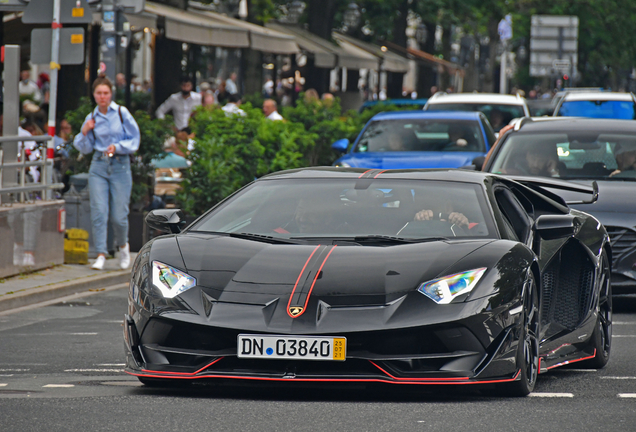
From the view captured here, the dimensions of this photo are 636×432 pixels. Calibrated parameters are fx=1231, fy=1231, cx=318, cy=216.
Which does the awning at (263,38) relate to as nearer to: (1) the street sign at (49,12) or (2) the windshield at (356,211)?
(1) the street sign at (49,12)

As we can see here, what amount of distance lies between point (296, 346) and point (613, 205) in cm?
532

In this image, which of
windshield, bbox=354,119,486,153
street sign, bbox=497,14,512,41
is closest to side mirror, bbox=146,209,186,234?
windshield, bbox=354,119,486,153

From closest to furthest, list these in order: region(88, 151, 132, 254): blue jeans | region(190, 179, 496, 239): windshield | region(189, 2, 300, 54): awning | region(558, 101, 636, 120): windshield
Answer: region(190, 179, 496, 239): windshield → region(88, 151, 132, 254): blue jeans → region(558, 101, 636, 120): windshield → region(189, 2, 300, 54): awning

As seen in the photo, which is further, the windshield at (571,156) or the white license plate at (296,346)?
the windshield at (571,156)

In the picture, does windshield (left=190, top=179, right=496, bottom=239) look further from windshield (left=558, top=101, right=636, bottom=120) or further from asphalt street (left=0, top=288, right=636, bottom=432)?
windshield (left=558, top=101, right=636, bottom=120)

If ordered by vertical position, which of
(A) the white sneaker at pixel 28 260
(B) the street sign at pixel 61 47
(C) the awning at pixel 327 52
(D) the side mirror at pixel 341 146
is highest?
(C) the awning at pixel 327 52

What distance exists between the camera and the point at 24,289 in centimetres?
1107

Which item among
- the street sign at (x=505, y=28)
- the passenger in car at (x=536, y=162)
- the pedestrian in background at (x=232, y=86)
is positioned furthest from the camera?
the street sign at (x=505, y=28)

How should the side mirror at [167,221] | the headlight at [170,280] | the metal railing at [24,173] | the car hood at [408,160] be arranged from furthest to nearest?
the car hood at [408,160] < the metal railing at [24,173] < the side mirror at [167,221] < the headlight at [170,280]

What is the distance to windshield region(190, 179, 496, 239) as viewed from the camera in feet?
20.9

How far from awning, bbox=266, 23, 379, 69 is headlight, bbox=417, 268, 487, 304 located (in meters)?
24.5

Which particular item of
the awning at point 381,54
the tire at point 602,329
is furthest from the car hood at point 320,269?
the awning at point 381,54

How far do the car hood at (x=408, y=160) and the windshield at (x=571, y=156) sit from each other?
3690 mm

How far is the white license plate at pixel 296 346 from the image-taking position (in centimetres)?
549
